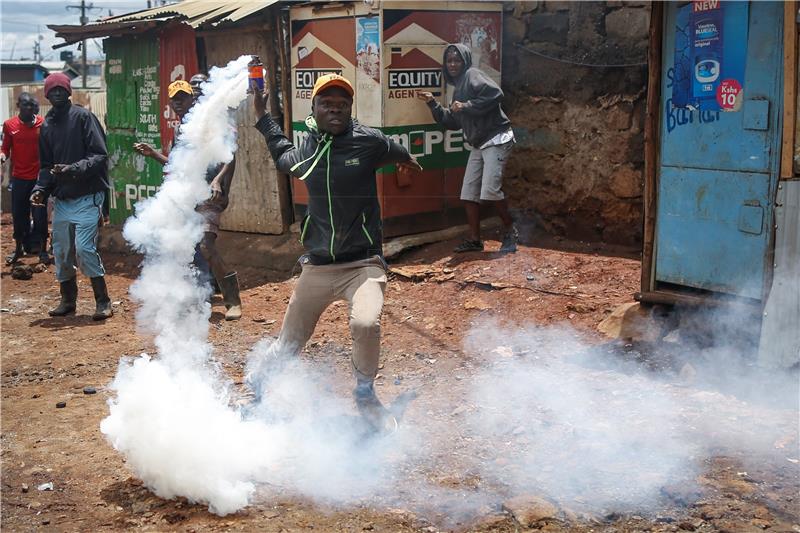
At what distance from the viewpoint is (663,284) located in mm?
6703

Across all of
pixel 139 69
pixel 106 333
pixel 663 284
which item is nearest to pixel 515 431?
pixel 663 284

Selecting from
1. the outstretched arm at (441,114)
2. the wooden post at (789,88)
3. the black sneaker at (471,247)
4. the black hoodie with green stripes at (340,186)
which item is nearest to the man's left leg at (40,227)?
the outstretched arm at (441,114)

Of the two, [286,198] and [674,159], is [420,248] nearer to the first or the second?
[286,198]

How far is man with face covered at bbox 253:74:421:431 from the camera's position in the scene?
5043 millimetres

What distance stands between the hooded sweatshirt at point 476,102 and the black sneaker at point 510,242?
936mm

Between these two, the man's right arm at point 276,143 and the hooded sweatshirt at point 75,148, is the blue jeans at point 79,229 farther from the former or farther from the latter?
the man's right arm at point 276,143

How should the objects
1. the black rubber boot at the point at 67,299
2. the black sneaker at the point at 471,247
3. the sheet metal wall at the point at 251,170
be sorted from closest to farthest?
the black rubber boot at the point at 67,299 → the black sneaker at the point at 471,247 → the sheet metal wall at the point at 251,170

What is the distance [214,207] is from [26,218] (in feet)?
16.3

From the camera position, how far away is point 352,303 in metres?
5.14

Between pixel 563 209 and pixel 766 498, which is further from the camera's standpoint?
pixel 563 209

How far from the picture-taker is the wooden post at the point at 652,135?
646cm

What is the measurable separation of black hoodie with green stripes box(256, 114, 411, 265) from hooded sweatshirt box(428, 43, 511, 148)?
3769 millimetres

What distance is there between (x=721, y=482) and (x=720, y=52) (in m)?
2.98

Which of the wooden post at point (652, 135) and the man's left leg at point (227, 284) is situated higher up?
the wooden post at point (652, 135)
